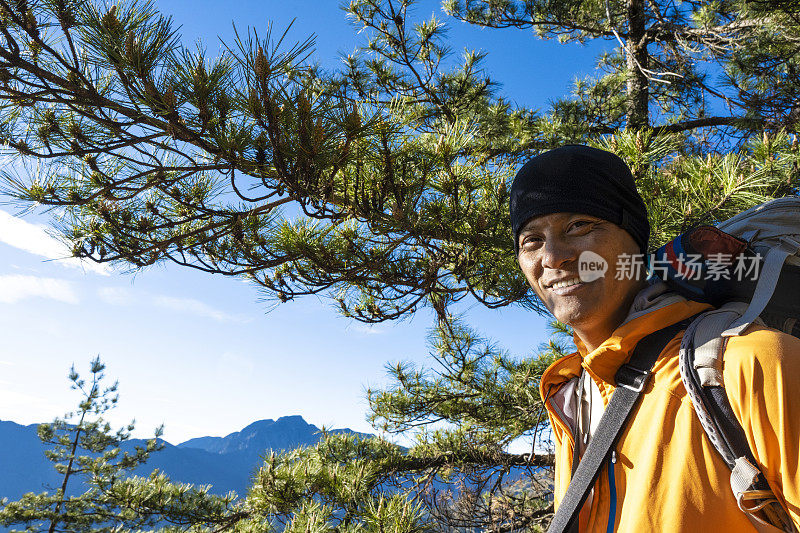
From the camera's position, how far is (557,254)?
3.51ft

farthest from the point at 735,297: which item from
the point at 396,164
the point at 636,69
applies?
the point at 636,69

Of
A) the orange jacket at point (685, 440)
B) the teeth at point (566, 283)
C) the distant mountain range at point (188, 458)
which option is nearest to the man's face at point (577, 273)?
the teeth at point (566, 283)

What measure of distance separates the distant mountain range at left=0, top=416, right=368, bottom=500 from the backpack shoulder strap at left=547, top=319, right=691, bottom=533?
109m

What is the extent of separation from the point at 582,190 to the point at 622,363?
0.38 metres

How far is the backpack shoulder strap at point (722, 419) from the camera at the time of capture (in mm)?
710

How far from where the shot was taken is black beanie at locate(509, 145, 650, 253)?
1.09 metres

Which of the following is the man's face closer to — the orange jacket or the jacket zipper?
the orange jacket

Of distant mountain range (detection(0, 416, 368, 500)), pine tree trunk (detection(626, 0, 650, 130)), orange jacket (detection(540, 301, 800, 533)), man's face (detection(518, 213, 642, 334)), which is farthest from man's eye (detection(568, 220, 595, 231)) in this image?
distant mountain range (detection(0, 416, 368, 500))

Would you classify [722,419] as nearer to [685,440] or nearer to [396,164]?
[685,440]

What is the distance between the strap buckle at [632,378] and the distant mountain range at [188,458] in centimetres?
10952

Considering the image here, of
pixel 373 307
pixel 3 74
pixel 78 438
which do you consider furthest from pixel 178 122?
pixel 78 438

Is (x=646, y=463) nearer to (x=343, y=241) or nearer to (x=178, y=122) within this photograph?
(x=178, y=122)

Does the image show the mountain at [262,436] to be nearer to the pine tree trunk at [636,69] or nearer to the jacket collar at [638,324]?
the pine tree trunk at [636,69]

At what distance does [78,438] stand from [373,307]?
15.2m
